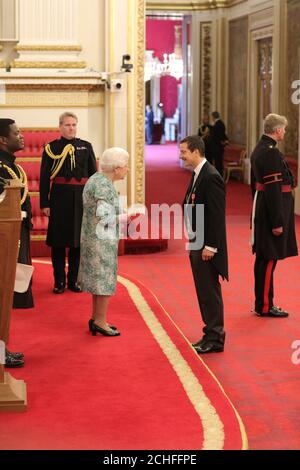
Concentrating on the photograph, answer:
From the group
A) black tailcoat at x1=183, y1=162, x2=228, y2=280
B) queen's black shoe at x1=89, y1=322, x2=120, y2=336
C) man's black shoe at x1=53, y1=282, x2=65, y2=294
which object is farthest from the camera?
man's black shoe at x1=53, y1=282, x2=65, y2=294

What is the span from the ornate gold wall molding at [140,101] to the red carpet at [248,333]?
0.86m

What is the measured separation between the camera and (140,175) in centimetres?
1270

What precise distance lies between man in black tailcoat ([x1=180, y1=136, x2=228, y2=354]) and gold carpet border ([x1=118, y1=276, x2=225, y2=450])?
1.14ft

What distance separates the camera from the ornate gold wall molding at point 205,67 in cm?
2275

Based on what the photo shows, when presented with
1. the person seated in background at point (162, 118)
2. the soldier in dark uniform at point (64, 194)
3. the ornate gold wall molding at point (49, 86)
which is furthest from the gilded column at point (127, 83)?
the person seated in background at point (162, 118)

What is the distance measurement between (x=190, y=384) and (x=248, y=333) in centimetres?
190

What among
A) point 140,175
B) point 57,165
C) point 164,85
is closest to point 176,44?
point 164,85

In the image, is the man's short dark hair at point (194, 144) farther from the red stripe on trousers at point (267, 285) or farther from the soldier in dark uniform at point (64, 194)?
the soldier in dark uniform at point (64, 194)

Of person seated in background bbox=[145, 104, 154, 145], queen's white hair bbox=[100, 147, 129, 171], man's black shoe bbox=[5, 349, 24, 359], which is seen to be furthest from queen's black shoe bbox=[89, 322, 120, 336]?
person seated in background bbox=[145, 104, 154, 145]

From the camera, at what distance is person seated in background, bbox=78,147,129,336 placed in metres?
6.91

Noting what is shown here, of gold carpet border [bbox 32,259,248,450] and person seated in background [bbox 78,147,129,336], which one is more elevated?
person seated in background [bbox 78,147,129,336]

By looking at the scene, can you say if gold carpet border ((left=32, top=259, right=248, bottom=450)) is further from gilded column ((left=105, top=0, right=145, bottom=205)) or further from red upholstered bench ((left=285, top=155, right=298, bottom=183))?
red upholstered bench ((left=285, top=155, right=298, bottom=183))

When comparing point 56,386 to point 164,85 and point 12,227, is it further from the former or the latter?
point 164,85
